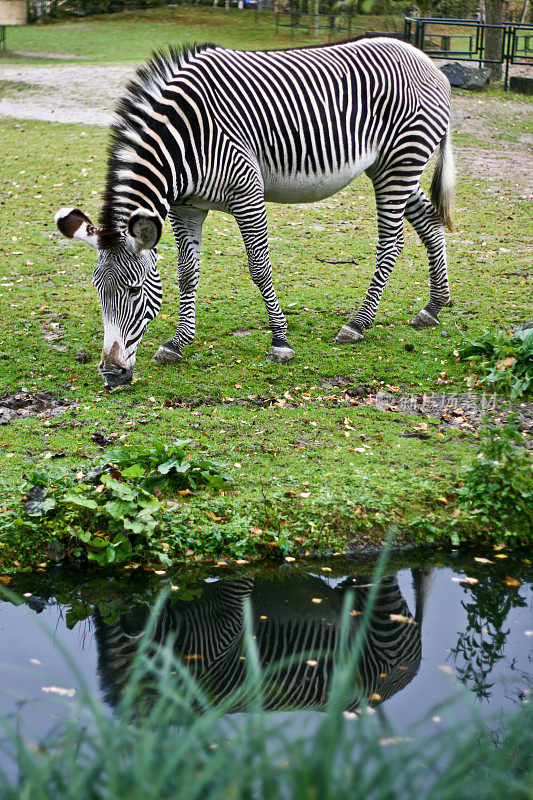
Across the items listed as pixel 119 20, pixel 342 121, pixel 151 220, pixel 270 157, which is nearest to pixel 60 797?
pixel 151 220

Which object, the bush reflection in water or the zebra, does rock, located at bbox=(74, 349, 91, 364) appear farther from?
the bush reflection in water

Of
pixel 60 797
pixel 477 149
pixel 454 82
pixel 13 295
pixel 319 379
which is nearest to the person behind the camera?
pixel 60 797

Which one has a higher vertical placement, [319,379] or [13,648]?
[319,379]

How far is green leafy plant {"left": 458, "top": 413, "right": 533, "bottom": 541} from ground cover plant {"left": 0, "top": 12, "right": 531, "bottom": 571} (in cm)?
8

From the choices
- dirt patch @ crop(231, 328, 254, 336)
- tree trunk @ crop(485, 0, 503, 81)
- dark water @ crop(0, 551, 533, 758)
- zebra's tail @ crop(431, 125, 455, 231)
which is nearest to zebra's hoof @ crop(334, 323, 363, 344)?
dirt patch @ crop(231, 328, 254, 336)

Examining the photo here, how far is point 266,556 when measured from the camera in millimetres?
4691

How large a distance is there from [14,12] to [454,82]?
22.6 meters

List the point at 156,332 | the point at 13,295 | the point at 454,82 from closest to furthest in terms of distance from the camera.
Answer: the point at 156,332 → the point at 13,295 → the point at 454,82

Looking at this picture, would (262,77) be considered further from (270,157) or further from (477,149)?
(477,149)

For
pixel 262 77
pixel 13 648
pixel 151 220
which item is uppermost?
pixel 262 77

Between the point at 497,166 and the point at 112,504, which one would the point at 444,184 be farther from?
the point at 497,166

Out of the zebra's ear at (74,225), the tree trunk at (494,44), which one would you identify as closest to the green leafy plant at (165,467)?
the zebra's ear at (74,225)

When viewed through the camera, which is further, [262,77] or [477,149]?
[477,149]

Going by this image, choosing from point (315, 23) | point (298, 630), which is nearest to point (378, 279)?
point (298, 630)
